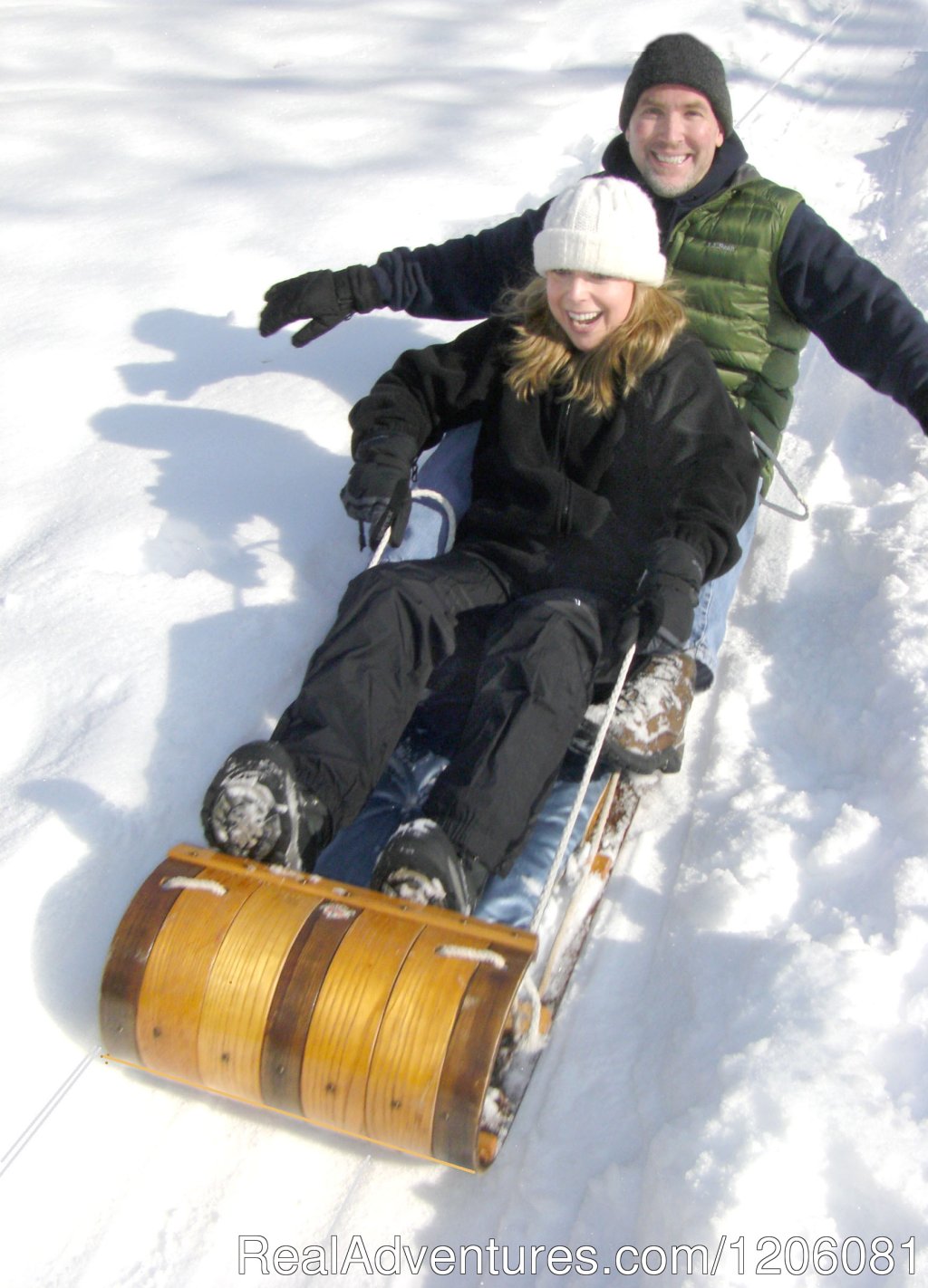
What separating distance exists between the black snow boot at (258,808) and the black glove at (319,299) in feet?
4.75

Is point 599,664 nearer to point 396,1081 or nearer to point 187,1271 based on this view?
point 396,1081

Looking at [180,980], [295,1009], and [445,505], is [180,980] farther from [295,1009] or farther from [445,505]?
[445,505]

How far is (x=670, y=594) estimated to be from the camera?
6.49ft

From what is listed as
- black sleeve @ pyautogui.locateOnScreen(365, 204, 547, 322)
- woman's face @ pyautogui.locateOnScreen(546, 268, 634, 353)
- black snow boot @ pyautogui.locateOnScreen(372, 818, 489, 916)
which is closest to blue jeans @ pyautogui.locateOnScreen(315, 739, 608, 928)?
black snow boot @ pyautogui.locateOnScreen(372, 818, 489, 916)

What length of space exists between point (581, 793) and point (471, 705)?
0.26 meters

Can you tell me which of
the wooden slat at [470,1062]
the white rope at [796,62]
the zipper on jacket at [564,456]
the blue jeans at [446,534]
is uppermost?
the white rope at [796,62]

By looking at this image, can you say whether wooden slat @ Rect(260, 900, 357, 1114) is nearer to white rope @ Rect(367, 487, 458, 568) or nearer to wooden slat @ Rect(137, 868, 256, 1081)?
wooden slat @ Rect(137, 868, 256, 1081)

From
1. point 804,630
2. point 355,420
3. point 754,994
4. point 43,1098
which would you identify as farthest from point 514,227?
point 43,1098

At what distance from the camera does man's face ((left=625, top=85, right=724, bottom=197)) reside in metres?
2.60

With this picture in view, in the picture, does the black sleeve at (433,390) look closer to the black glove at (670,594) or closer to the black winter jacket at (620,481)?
the black winter jacket at (620,481)

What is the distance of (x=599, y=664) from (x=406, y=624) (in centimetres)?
36

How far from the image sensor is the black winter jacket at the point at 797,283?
2486 millimetres

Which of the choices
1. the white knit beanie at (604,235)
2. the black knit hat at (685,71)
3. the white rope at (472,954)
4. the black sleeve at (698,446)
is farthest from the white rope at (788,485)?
the white rope at (472,954)

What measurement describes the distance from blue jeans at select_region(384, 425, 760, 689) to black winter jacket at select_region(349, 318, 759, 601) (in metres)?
0.08
